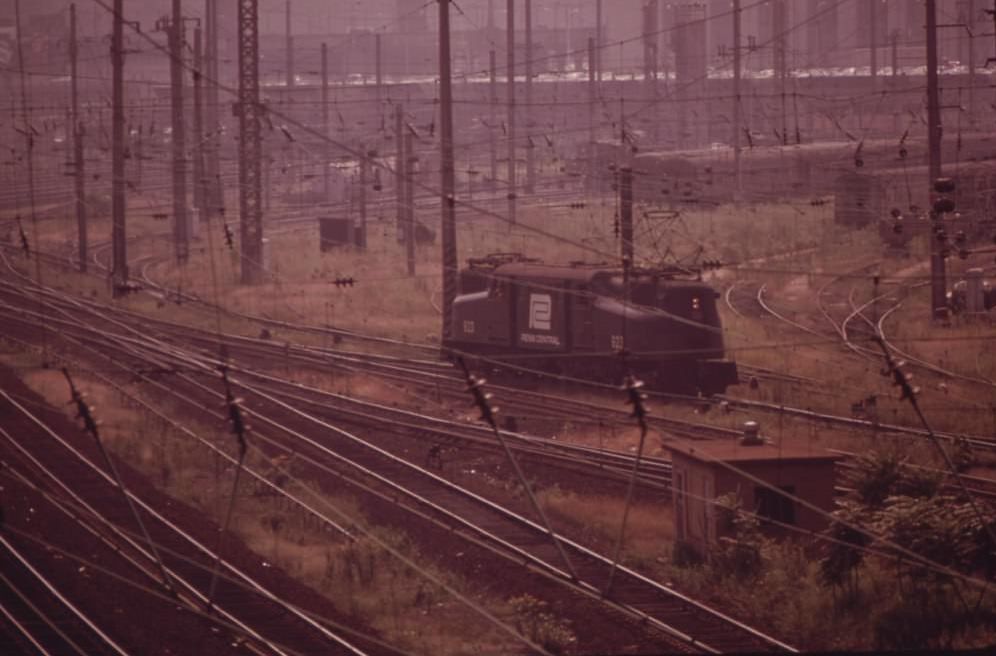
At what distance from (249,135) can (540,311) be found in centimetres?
1426

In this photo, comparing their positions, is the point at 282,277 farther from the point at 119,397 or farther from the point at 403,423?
the point at 403,423

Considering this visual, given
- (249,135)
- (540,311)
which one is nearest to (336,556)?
(540,311)

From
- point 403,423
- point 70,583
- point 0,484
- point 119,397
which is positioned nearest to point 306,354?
point 119,397

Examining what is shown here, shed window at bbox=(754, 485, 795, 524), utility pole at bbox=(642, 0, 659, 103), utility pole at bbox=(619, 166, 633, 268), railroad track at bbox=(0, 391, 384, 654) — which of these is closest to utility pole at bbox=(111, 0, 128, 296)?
railroad track at bbox=(0, 391, 384, 654)

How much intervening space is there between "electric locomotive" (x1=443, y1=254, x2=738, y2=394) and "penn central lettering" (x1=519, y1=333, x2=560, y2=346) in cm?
1

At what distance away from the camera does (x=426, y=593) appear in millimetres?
13617

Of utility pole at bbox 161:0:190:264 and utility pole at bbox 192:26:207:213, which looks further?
utility pole at bbox 192:26:207:213

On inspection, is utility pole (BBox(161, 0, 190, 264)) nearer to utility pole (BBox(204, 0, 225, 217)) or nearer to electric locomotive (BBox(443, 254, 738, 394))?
utility pole (BBox(204, 0, 225, 217))

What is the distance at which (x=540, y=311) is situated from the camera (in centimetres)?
2320

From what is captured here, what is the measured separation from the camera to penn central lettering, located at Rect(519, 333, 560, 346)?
2311cm

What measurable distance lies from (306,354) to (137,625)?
1364cm

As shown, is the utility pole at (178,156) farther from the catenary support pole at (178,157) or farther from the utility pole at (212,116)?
the utility pole at (212,116)

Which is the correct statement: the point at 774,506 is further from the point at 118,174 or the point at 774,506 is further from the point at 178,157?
the point at 178,157

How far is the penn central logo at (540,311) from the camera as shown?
23031 mm
